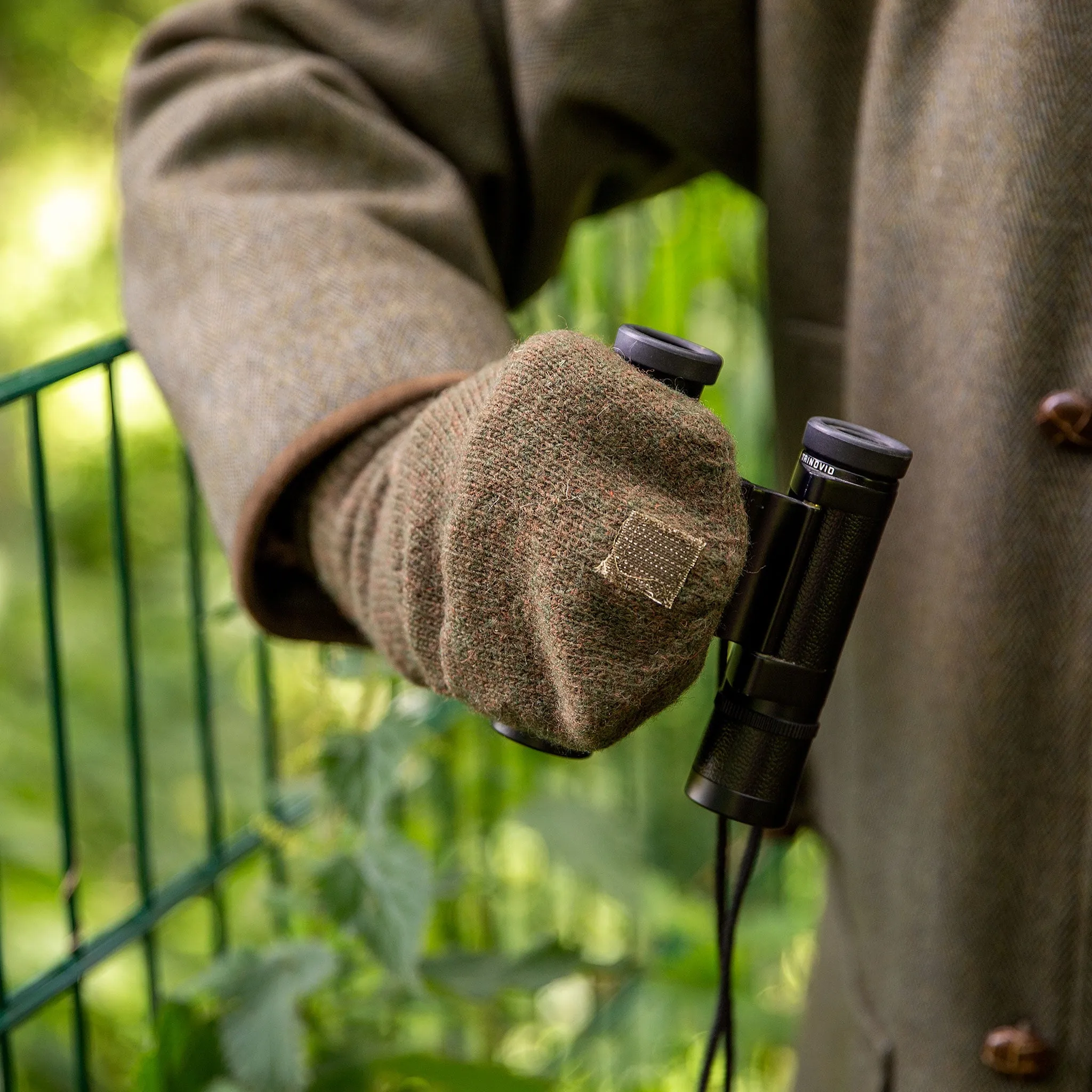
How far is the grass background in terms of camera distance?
3.71 feet

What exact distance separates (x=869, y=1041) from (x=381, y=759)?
18.8 inches

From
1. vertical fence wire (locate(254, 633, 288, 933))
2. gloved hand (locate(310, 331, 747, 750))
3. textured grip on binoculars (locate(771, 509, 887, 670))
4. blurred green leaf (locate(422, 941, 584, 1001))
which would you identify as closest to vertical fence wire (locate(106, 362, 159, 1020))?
vertical fence wire (locate(254, 633, 288, 933))

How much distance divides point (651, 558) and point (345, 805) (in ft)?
2.05

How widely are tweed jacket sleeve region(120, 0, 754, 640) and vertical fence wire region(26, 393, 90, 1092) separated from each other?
0.18 metres

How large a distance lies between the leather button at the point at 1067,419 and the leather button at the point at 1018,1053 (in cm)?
41

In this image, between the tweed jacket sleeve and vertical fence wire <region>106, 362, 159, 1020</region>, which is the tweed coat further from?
vertical fence wire <region>106, 362, 159, 1020</region>

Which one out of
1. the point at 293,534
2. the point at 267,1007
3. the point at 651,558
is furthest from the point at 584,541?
the point at 267,1007

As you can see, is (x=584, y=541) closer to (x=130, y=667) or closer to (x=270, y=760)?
(x=130, y=667)

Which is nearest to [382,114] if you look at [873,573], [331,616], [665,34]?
[665,34]

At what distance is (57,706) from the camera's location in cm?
100

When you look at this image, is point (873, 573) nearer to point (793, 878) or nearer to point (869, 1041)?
point (869, 1041)

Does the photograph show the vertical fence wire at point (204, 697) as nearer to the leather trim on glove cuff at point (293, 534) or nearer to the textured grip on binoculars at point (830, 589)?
the leather trim on glove cuff at point (293, 534)

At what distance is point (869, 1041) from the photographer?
0.94m

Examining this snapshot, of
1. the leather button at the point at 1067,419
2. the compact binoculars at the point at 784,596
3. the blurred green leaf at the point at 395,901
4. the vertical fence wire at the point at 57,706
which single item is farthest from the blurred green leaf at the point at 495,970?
the leather button at the point at 1067,419
